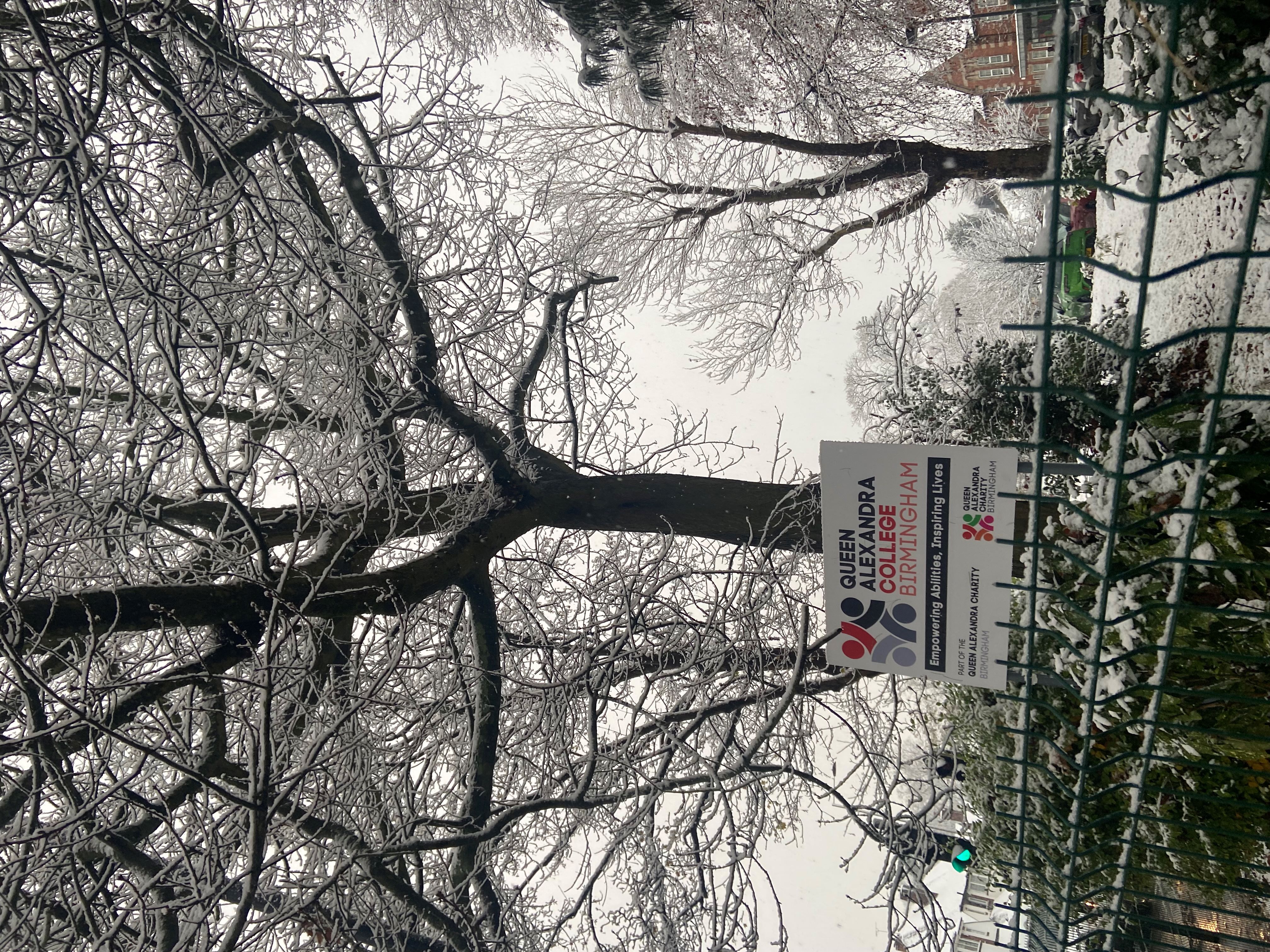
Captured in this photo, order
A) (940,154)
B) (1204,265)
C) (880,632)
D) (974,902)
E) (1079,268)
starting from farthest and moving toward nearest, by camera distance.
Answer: (1079,268), (940,154), (974,902), (880,632), (1204,265)

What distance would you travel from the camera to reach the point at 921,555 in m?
2.74

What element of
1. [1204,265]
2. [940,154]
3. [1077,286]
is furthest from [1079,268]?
[1204,265]

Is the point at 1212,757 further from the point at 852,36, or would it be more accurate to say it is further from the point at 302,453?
the point at 852,36

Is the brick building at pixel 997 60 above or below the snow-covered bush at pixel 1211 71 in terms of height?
above

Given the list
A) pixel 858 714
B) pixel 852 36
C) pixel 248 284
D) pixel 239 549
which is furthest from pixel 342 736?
pixel 852 36

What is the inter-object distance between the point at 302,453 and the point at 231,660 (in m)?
1.04

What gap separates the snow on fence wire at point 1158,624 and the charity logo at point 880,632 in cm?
42

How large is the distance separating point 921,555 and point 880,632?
360 millimetres

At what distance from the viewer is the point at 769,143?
255 inches

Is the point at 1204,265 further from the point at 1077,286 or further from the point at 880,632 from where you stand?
the point at 1077,286

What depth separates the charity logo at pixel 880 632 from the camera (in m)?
2.85

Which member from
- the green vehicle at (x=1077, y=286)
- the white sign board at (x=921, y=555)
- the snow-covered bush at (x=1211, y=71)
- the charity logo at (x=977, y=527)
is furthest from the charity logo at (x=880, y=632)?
the green vehicle at (x=1077, y=286)

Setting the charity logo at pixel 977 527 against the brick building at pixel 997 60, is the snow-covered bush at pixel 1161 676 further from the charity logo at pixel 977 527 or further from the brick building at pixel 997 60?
the brick building at pixel 997 60

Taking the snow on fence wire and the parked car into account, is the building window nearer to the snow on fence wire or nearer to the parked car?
the snow on fence wire
